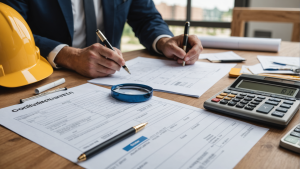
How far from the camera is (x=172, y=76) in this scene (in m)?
0.81

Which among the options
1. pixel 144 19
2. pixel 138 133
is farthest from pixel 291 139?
pixel 144 19

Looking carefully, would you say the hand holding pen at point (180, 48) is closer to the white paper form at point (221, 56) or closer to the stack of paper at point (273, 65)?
the white paper form at point (221, 56)

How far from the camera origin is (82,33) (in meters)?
1.26

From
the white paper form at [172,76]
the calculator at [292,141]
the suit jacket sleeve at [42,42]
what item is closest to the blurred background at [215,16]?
the white paper form at [172,76]

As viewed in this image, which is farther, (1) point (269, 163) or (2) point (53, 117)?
(2) point (53, 117)

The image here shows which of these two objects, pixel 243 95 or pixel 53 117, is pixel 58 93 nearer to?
pixel 53 117

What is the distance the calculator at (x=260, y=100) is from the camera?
48cm

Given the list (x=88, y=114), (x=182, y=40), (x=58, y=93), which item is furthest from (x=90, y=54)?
(x=182, y=40)

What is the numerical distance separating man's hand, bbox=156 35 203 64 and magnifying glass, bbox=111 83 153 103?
1.15 ft

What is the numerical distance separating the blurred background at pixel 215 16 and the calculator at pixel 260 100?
7.36 feet

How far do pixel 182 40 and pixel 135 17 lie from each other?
A: 1.48 feet

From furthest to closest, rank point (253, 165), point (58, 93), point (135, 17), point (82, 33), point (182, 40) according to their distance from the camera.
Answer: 1. point (135, 17)
2. point (82, 33)
3. point (182, 40)
4. point (58, 93)
5. point (253, 165)

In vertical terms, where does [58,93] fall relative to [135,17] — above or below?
below

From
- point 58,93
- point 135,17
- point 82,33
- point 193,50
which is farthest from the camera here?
point 135,17
